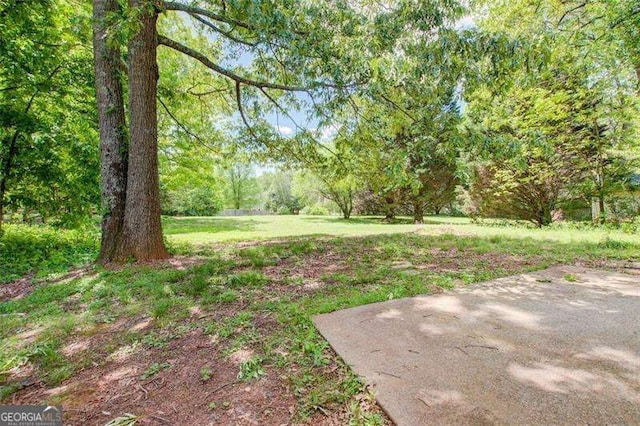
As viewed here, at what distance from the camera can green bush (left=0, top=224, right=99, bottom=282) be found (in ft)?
15.6

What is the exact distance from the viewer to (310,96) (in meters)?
4.54

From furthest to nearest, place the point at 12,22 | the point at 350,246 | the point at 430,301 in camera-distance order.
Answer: the point at 350,246 < the point at 12,22 < the point at 430,301

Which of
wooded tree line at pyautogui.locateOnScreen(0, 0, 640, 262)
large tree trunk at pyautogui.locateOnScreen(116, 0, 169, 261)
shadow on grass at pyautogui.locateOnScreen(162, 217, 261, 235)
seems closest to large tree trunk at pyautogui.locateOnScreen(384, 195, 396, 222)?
wooded tree line at pyautogui.locateOnScreen(0, 0, 640, 262)

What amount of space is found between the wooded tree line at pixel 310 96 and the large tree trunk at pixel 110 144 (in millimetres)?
21

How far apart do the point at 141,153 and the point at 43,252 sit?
3.45m

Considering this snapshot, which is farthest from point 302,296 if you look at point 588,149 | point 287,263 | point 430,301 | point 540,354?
point 588,149

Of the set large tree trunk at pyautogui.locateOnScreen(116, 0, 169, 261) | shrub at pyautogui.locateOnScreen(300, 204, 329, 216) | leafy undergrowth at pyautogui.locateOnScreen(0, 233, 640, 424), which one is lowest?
leafy undergrowth at pyautogui.locateOnScreen(0, 233, 640, 424)

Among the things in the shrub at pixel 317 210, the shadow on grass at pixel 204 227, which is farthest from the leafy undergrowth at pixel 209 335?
the shrub at pixel 317 210

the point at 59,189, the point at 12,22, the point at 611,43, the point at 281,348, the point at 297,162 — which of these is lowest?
the point at 281,348

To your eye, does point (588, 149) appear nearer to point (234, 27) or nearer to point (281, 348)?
point (234, 27)

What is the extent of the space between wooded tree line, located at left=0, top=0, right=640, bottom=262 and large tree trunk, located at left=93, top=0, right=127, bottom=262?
0.8 inches

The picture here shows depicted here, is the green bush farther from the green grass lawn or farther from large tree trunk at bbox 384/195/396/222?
large tree trunk at bbox 384/195/396/222

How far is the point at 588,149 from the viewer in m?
9.06

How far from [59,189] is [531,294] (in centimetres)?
832
